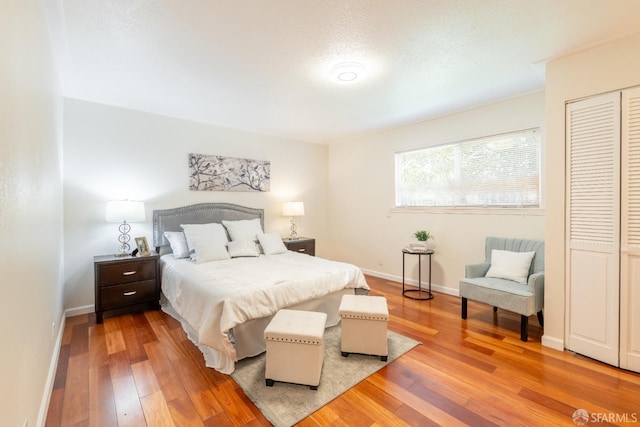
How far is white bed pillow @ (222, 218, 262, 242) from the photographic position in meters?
3.94

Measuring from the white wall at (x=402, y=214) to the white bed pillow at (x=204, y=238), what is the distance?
2488mm

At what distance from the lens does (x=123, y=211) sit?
323cm

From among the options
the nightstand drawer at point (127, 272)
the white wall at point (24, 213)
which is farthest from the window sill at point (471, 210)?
the white wall at point (24, 213)

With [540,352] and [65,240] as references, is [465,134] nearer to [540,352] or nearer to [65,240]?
[540,352]

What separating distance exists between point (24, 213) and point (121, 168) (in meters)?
2.56

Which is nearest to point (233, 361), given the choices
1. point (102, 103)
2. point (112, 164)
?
point (112, 164)

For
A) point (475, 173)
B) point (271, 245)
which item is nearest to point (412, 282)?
point (475, 173)

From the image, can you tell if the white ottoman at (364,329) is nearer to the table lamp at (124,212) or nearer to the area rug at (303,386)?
the area rug at (303,386)

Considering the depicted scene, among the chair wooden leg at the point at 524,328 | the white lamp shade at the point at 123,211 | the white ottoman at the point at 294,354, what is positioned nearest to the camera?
the white ottoman at the point at 294,354

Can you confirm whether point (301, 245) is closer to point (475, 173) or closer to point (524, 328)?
point (475, 173)

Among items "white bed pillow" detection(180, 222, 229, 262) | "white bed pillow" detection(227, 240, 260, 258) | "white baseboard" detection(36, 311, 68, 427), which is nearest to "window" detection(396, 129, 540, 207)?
"white bed pillow" detection(227, 240, 260, 258)

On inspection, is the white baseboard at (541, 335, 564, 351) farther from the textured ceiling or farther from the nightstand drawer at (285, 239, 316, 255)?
the nightstand drawer at (285, 239, 316, 255)

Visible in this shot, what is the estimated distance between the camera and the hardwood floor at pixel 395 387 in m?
1.69

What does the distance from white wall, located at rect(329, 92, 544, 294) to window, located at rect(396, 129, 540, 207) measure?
0.14m
